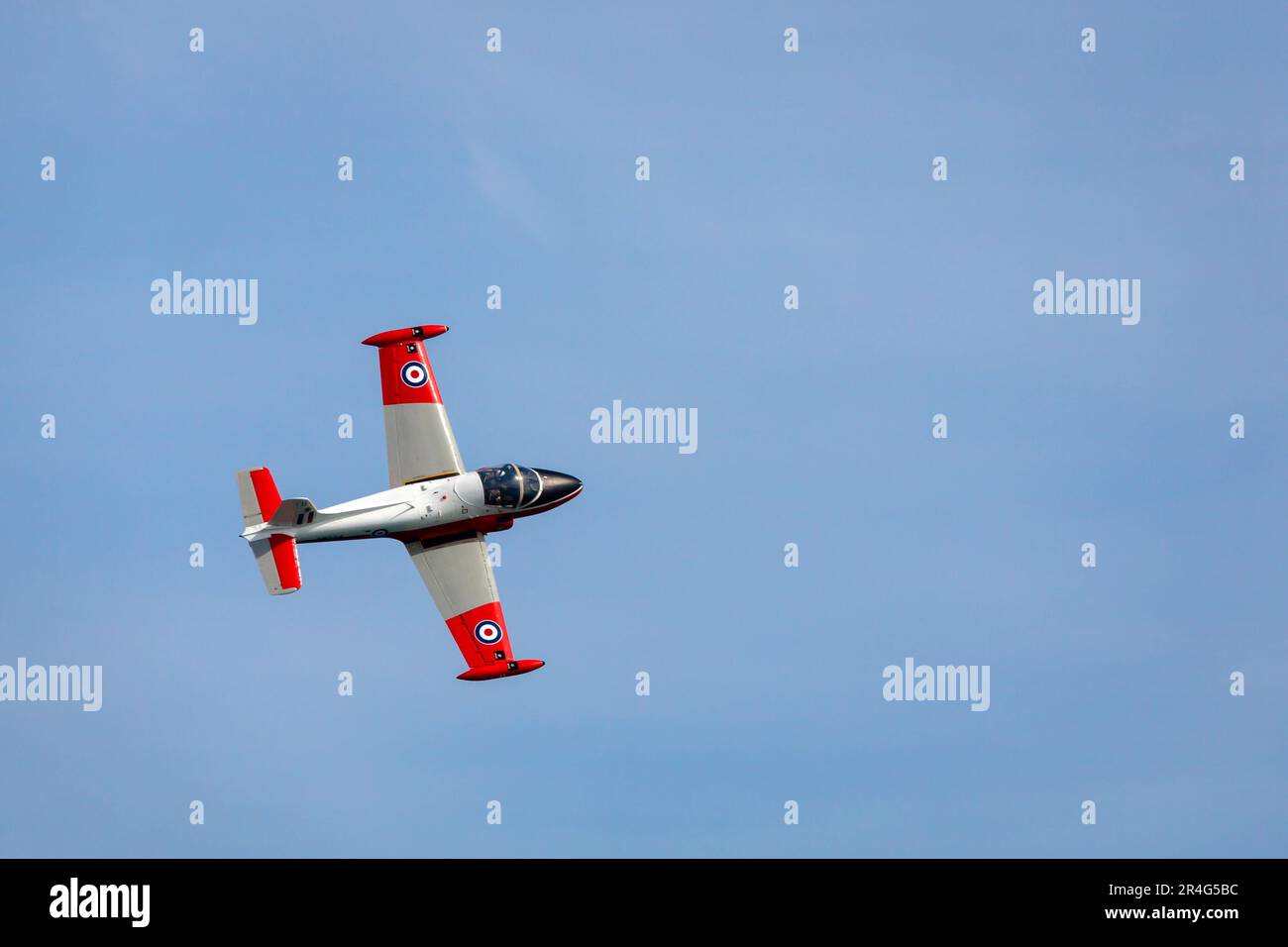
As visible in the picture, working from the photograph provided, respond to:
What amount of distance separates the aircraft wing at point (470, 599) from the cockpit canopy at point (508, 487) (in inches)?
82.4

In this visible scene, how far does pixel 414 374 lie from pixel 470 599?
11.9 meters

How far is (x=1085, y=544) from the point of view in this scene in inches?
4368

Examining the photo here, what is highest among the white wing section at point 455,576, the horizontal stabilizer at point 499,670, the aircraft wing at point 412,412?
the aircraft wing at point 412,412

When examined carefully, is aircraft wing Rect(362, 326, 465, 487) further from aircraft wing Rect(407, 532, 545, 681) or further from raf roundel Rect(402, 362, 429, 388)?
aircraft wing Rect(407, 532, 545, 681)

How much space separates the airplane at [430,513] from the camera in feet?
319

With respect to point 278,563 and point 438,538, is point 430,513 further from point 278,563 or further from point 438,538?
point 278,563

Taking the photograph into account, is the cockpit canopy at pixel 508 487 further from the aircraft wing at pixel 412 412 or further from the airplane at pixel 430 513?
the aircraft wing at pixel 412 412

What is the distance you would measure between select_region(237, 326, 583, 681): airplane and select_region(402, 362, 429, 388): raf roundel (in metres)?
0.05

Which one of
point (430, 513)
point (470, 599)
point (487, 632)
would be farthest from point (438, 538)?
point (487, 632)

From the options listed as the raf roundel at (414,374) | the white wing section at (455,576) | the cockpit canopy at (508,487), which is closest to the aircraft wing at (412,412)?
the raf roundel at (414,374)

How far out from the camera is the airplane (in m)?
97.3

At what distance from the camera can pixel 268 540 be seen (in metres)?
97.2

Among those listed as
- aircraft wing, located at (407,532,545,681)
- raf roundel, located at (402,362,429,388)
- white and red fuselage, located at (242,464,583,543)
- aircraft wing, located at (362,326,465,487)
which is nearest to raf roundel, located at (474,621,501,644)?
aircraft wing, located at (407,532,545,681)

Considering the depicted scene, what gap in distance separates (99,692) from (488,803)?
22019 mm
